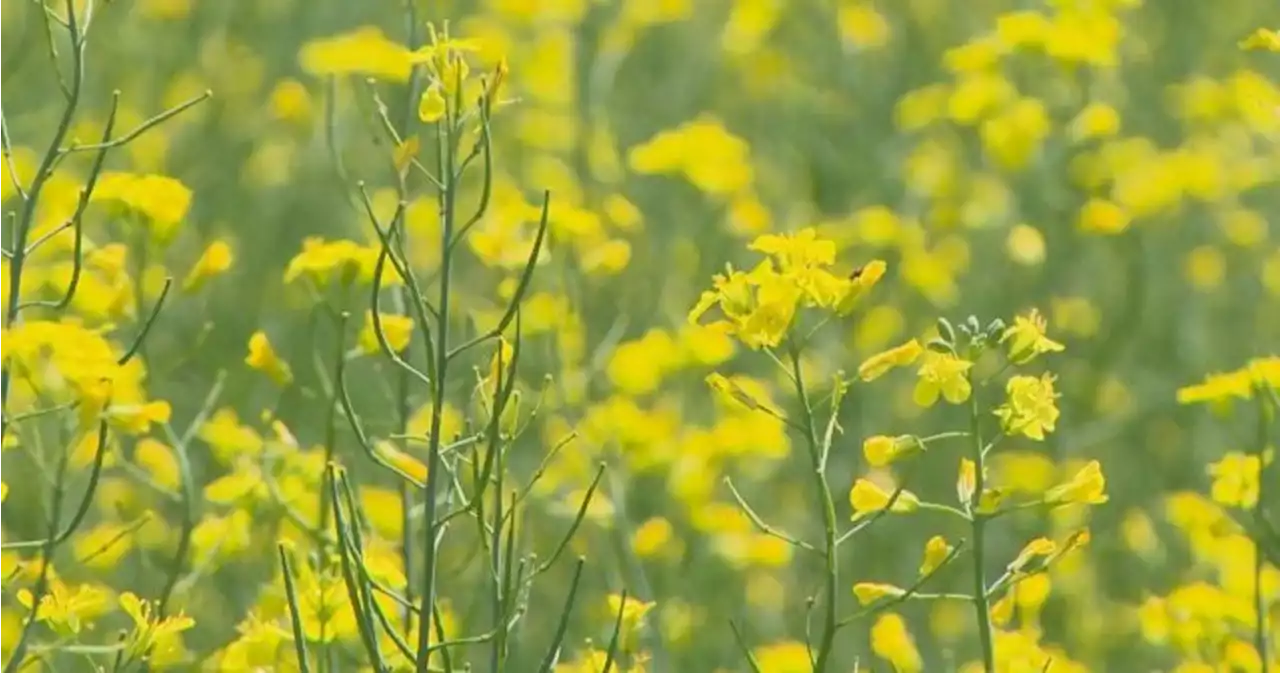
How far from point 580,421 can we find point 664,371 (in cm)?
16

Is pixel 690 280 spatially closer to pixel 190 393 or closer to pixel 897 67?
pixel 190 393

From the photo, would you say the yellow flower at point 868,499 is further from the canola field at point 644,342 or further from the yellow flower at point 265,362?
the yellow flower at point 265,362

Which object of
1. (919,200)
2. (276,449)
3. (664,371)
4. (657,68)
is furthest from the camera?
(657,68)

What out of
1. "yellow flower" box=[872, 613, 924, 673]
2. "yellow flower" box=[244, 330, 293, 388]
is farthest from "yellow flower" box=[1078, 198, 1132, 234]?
"yellow flower" box=[244, 330, 293, 388]

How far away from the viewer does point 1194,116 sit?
5.59 meters

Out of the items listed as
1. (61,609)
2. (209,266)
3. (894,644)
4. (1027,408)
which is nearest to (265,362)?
(209,266)

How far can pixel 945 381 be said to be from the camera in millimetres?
2311

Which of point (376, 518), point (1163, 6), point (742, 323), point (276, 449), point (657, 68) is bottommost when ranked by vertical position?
point (1163, 6)

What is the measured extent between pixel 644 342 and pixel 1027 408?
1743 mm

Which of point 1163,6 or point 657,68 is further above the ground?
point 657,68

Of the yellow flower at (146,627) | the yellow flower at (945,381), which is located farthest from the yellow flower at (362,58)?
the yellow flower at (945,381)

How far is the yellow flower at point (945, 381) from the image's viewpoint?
2.30m

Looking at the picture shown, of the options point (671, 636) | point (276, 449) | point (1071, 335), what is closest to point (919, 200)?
point (1071, 335)

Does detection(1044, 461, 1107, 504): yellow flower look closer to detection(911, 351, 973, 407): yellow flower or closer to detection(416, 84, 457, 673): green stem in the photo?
detection(911, 351, 973, 407): yellow flower
